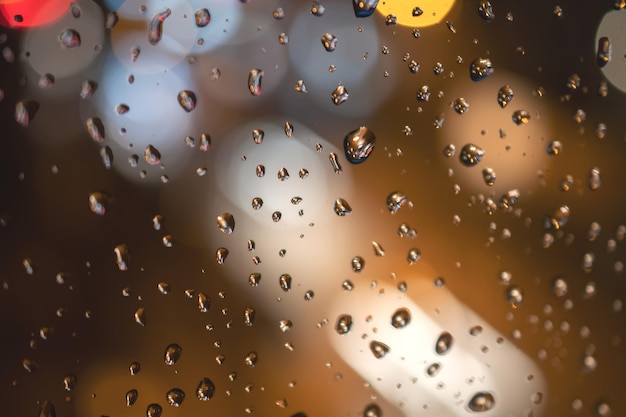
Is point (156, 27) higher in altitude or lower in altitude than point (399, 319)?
higher

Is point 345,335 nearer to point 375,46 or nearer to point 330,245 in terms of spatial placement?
point 330,245

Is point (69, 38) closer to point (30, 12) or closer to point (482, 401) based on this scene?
point (30, 12)

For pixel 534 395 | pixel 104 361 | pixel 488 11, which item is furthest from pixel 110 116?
pixel 534 395

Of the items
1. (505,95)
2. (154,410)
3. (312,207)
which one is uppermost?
(505,95)

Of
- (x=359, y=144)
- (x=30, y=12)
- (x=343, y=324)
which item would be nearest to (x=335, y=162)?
(x=359, y=144)

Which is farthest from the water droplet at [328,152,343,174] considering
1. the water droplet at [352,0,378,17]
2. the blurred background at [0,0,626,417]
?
the water droplet at [352,0,378,17]

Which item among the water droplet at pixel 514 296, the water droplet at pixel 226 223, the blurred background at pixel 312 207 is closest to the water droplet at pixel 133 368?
the blurred background at pixel 312 207
